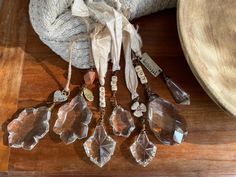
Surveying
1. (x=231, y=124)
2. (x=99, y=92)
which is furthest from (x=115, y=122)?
(x=231, y=124)

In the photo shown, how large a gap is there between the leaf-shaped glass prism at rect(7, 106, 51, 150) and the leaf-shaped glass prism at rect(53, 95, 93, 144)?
→ 0.06 feet

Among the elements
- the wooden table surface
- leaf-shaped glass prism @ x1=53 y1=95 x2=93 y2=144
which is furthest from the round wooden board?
leaf-shaped glass prism @ x1=53 y1=95 x2=93 y2=144

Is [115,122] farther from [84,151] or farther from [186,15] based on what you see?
[186,15]

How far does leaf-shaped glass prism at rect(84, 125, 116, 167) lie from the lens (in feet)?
1.66

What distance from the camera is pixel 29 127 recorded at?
0.53 m

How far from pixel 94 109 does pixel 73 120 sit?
0.03 metres

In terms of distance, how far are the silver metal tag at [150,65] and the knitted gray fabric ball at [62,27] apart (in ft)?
0.24

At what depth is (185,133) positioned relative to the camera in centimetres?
52

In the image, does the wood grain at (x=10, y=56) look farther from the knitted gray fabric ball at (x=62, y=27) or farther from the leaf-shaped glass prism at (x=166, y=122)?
the leaf-shaped glass prism at (x=166, y=122)

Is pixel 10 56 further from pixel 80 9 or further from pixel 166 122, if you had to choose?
pixel 166 122

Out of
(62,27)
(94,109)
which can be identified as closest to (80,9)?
(62,27)

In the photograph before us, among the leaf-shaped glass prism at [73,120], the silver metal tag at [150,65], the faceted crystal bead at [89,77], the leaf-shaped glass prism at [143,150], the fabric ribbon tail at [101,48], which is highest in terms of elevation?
the fabric ribbon tail at [101,48]

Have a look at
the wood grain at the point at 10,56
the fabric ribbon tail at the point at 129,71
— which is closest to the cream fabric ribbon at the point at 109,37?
the fabric ribbon tail at the point at 129,71

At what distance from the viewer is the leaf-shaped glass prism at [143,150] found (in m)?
0.51
